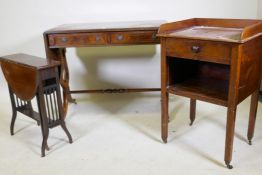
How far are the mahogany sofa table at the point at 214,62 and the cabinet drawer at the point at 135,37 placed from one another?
353 millimetres

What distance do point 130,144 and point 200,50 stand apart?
3.00 feet

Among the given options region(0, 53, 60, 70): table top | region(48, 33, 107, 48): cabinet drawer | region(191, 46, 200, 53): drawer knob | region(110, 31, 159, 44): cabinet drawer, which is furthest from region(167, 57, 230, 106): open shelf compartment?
region(0, 53, 60, 70): table top

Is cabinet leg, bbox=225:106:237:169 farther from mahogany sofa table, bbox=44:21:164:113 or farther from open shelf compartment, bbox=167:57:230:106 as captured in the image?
mahogany sofa table, bbox=44:21:164:113

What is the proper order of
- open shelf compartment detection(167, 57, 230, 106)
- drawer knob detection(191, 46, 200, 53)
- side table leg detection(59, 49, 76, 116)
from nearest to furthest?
drawer knob detection(191, 46, 200, 53) → open shelf compartment detection(167, 57, 230, 106) → side table leg detection(59, 49, 76, 116)

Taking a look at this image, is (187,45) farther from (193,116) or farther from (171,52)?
(193,116)

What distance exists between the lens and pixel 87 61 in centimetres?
314

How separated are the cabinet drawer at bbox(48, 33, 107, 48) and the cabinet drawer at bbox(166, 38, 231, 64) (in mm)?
747

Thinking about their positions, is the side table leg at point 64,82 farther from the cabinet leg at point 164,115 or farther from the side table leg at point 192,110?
the side table leg at point 192,110

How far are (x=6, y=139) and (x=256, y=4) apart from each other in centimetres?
266

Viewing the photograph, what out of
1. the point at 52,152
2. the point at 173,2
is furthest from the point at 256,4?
the point at 52,152

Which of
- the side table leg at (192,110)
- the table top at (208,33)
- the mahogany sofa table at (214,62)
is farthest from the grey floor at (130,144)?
the table top at (208,33)

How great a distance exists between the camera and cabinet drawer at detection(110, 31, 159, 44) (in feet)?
7.69

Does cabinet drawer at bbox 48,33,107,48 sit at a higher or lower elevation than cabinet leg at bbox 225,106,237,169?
higher

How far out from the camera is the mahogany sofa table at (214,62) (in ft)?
5.25
